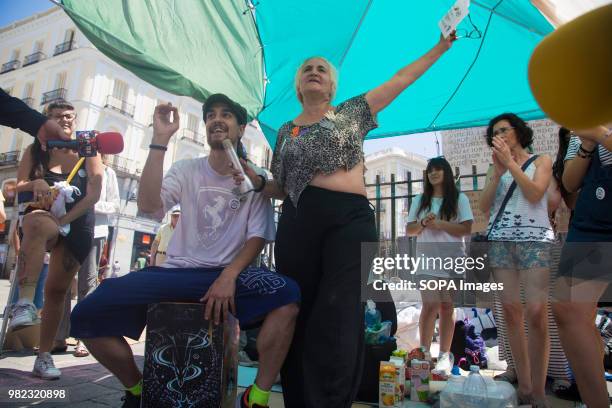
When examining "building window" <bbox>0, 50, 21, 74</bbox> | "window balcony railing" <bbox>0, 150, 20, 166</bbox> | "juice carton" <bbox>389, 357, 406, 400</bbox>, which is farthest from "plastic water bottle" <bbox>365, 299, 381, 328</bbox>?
"window balcony railing" <bbox>0, 150, 20, 166</bbox>

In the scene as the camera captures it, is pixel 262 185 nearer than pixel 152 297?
No

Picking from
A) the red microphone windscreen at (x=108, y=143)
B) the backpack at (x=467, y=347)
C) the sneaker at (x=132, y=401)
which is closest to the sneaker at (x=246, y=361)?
the sneaker at (x=132, y=401)

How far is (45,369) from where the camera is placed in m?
2.70

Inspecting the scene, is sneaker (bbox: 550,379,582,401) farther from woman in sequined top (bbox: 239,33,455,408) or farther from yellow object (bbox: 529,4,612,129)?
yellow object (bbox: 529,4,612,129)

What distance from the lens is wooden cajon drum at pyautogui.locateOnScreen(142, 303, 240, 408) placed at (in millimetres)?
1759

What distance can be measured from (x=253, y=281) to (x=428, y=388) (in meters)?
1.75

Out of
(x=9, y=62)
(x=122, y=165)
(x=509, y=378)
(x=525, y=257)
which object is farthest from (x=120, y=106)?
(x=525, y=257)

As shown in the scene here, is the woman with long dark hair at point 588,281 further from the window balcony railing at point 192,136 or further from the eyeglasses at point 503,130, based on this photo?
the window balcony railing at point 192,136

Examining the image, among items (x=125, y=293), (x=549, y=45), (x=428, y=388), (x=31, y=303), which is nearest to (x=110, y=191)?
(x=31, y=303)

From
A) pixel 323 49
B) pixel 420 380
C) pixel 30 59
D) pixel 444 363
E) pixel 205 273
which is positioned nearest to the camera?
pixel 205 273

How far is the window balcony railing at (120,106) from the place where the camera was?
2202cm

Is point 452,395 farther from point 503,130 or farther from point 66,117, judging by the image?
point 66,117

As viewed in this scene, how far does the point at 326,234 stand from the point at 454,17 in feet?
4.78

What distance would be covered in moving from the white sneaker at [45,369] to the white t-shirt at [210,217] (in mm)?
1414
